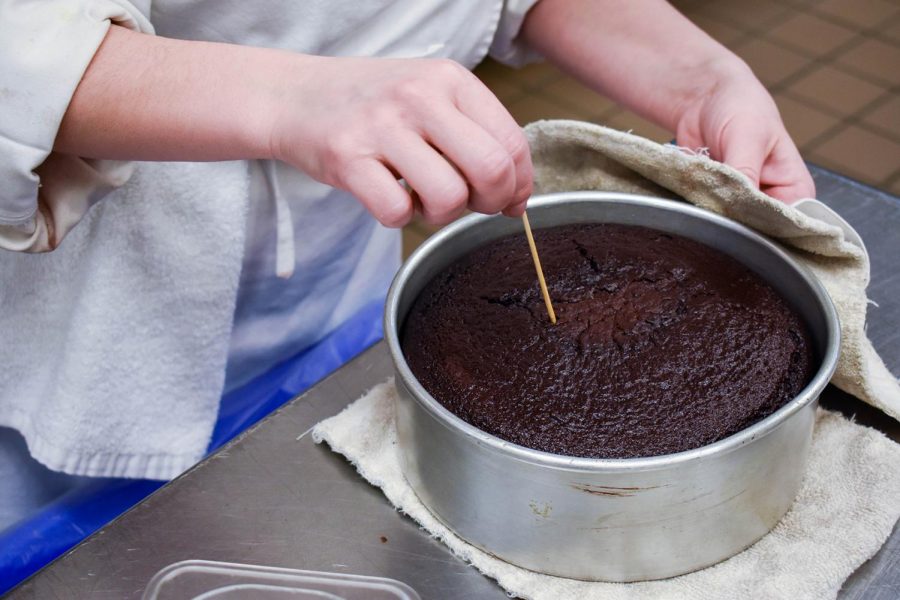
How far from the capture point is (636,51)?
1.26 m

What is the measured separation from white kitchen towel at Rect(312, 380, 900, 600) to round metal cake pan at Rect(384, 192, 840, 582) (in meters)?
0.01

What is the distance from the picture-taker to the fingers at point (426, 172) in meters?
0.75

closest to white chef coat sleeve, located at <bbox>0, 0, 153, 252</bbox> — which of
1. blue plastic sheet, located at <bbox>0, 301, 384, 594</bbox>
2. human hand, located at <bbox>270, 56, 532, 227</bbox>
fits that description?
human hand, located at <bbox>270, 56, 532, 227</bbox>

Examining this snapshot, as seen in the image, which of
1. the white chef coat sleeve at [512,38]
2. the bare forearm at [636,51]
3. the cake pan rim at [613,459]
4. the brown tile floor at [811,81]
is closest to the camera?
the cake pan rim at [613,459]

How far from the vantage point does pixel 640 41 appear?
1.26m

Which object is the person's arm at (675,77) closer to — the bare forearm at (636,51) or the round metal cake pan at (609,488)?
the bare forearm at (636,51)

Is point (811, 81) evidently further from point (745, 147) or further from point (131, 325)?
point (131, 325)

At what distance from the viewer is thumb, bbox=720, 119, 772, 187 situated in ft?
3.47

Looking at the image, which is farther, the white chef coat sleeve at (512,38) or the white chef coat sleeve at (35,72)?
the white chef coat sleeve at (512,38)

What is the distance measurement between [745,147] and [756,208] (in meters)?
0.14

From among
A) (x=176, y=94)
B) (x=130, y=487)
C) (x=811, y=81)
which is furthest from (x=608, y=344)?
(x=811, y=81)

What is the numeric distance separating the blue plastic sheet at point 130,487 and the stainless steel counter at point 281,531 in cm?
22

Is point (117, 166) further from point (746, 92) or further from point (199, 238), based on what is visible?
point (746, 92)

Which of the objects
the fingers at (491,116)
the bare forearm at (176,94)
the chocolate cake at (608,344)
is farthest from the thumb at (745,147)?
the bare forearm at (176,94)
